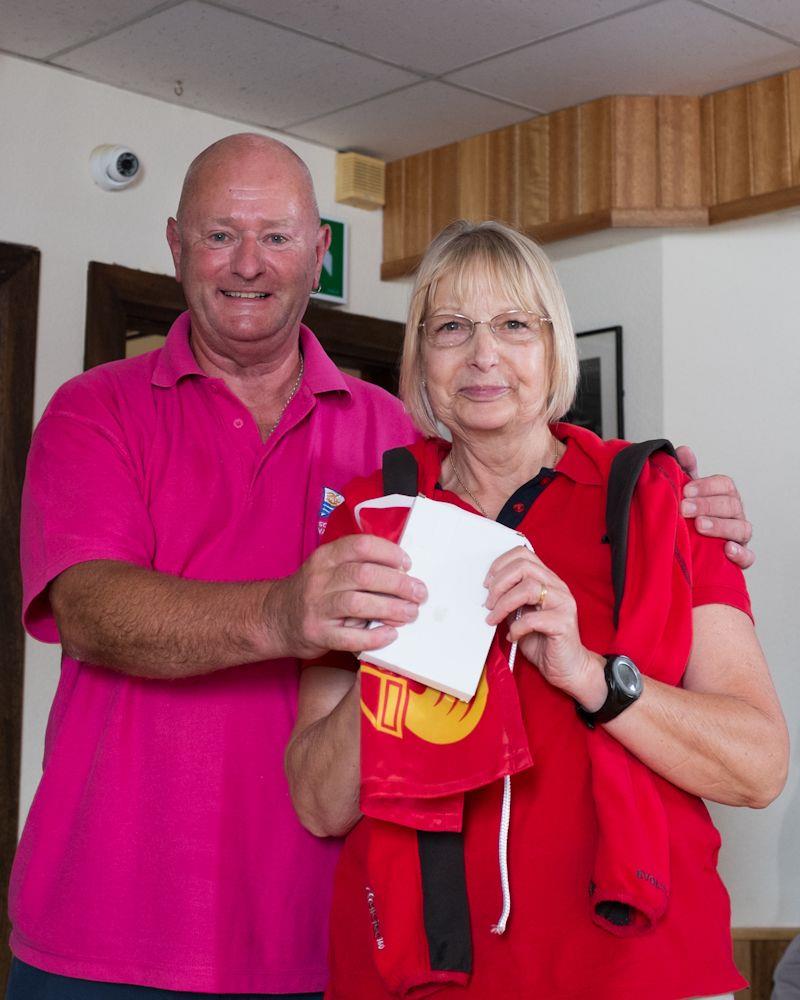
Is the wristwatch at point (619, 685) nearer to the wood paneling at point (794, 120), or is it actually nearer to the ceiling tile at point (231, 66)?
the ceiling tile at point (231, 66)

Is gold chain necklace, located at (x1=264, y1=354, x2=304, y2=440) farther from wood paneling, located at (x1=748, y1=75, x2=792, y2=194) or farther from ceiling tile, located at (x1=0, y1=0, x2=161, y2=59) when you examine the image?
wood paneling, located at (x1=748, y1=75, x2=792, y2=194)

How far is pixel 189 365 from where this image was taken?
198cm

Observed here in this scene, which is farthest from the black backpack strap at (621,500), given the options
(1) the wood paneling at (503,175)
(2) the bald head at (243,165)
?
(1) the wood paneling at (503,175)

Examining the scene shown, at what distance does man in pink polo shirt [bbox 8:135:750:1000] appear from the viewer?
171cm

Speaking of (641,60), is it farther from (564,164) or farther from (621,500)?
(621,500)

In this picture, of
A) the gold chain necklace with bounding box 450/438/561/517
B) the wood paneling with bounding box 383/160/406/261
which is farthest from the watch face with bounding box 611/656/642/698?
the wood paneling with bounding box 383/160/406/261

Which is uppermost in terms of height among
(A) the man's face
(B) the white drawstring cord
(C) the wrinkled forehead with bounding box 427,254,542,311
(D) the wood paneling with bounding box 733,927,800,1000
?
(A) the man's face

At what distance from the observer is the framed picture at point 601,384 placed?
4.29 metres

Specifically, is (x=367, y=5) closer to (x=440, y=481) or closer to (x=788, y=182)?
(x=788, y=182)

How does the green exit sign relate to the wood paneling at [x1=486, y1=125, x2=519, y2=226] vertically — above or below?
below

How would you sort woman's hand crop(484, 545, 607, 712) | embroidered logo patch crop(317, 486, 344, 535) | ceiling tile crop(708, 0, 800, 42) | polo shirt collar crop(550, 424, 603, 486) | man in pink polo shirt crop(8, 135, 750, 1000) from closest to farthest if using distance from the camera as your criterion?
1. woman's hand crop(484, 545, 607, 712)
2. polo shirt collar crop(550, 424, 603, 486)
3. man in pink polo shirt crop(8, 135, 750, 1000)
4. embroidered logo patch crop(317, 486, 344, 535)
5. ceiling tile crop(708, 0, 800, 42)

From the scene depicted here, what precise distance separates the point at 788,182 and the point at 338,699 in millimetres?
2869

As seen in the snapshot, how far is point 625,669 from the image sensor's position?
1363mm

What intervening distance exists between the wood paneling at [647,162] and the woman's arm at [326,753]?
2404 millimetres
